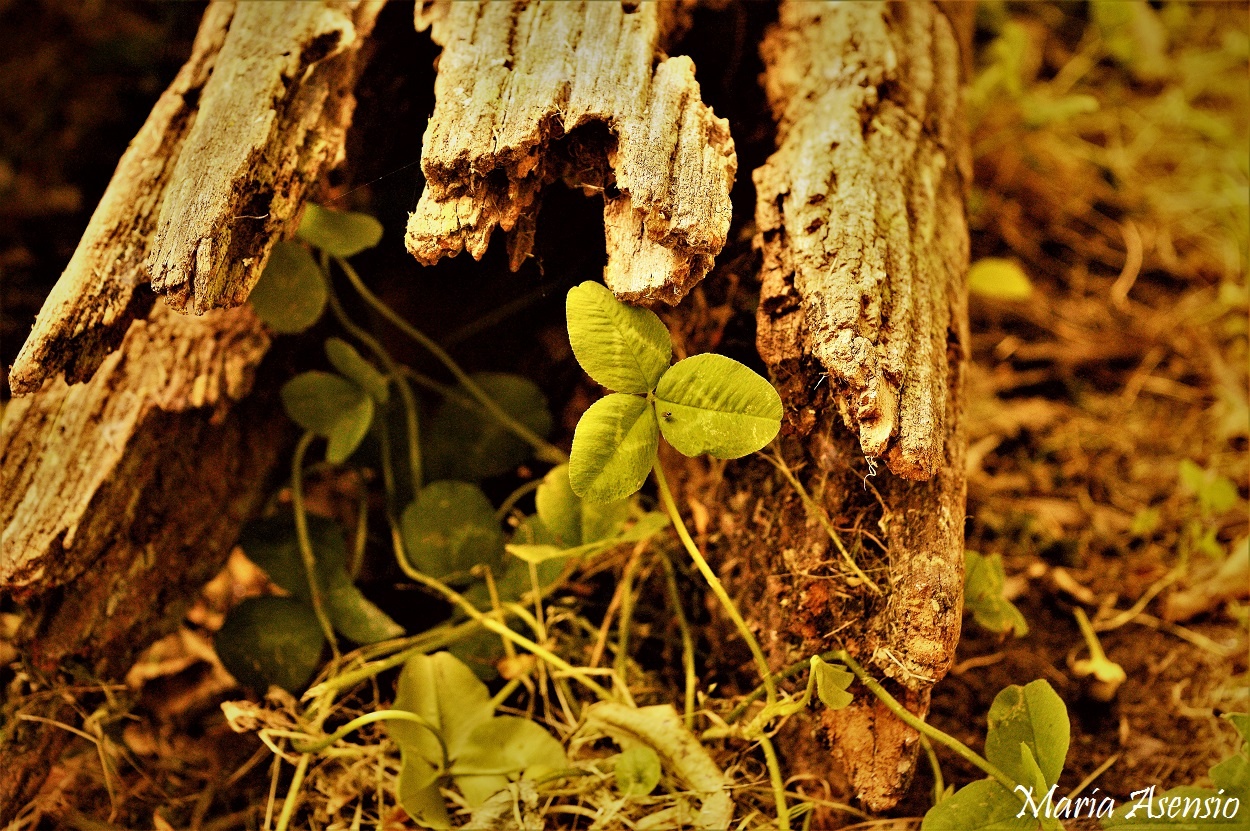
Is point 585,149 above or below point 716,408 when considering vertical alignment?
above

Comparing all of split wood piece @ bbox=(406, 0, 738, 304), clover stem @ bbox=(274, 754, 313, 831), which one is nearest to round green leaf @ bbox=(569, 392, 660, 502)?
split wood piece @ bbox=(406, 0, 738, 304)

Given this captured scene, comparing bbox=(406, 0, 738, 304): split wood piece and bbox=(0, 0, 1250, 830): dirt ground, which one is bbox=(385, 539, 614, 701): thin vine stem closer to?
bbox=(0, 0, 1250, 830): dirt ground

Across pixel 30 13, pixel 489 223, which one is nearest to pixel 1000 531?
pixel 489 223

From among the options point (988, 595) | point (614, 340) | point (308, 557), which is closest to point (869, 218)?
point (614, 340)

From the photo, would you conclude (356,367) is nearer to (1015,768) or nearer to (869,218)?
(869,218)

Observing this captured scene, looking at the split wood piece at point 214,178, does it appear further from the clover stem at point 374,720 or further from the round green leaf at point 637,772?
the round green leaf at point 637,772

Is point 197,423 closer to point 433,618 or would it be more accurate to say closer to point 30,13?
point 433,618
